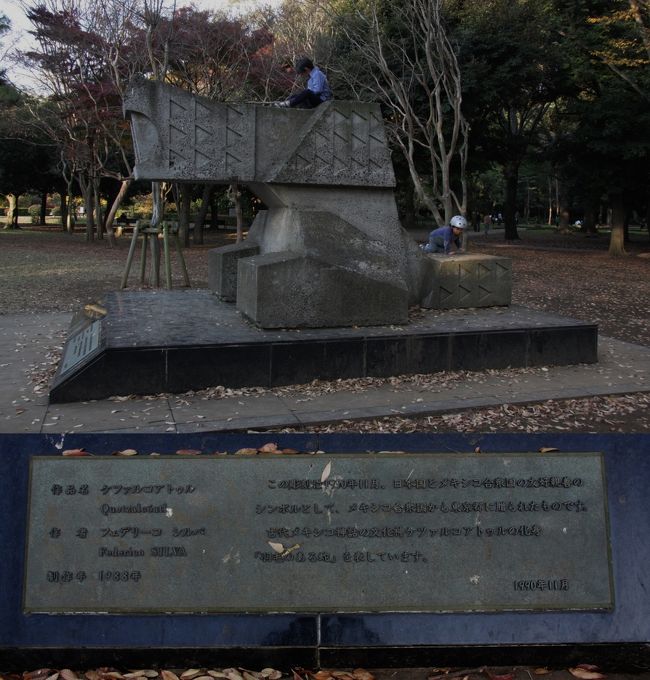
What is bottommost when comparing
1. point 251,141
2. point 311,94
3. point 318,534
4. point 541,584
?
point 541,584

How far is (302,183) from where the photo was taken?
25.6 ft

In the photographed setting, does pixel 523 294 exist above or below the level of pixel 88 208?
below

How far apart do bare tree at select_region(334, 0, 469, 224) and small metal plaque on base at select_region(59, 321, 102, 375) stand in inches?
562

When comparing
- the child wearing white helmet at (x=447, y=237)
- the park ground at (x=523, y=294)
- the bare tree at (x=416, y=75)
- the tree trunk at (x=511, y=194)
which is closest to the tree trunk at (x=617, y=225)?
the park ground at (x=523, y=294)

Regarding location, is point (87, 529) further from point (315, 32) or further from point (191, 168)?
point (315, 32)

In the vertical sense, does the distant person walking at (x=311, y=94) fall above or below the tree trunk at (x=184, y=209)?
above

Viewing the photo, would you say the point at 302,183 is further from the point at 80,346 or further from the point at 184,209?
the point at 184,209

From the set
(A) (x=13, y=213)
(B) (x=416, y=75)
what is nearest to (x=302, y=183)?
(B) (x=416, y=75)

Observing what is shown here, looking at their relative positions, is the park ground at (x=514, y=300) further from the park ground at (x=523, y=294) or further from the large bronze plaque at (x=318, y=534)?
the large bronze plaque at (x=318, y=534)

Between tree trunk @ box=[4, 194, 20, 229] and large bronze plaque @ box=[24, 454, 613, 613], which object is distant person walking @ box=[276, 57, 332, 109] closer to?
large bronze plaque @ box=[24, 454, 613, 613]

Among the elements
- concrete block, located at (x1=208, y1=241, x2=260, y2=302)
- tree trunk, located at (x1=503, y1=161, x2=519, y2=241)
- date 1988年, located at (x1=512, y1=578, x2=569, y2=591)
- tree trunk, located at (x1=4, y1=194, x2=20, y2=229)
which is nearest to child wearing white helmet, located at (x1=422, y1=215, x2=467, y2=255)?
concrete block, located at (x1=208, y1=241, x2=260, y2=302)

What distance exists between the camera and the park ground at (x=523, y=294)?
614cm

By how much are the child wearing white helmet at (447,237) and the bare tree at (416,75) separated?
10.5 meters

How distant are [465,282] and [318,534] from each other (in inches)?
259
